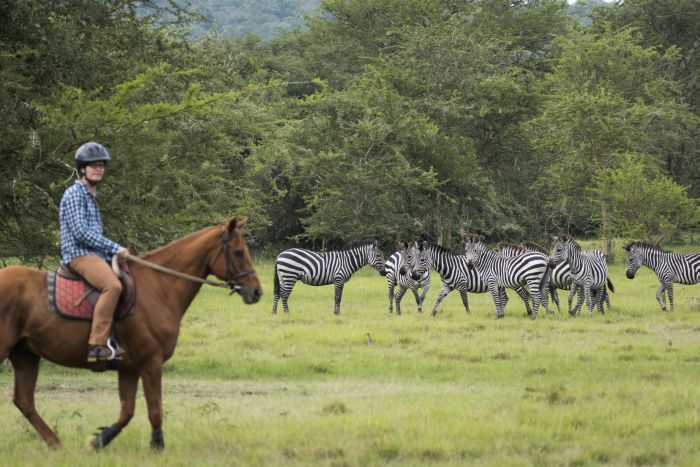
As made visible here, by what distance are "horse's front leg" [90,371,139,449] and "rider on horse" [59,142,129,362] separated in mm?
444

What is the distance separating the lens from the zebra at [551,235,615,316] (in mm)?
22750

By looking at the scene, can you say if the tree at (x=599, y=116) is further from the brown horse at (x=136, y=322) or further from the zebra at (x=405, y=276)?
the brown horse at (x=136, y=322)

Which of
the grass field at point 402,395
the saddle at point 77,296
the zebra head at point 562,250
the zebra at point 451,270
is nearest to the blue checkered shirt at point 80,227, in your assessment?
the saddle at point 77,296

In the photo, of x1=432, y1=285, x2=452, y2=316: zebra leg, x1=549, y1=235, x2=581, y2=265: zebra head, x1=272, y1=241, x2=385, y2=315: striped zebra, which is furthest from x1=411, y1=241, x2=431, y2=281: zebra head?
x1=549, y1=235, x2=581, y2=265: zebra head

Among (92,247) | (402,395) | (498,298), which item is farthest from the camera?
(498,298)

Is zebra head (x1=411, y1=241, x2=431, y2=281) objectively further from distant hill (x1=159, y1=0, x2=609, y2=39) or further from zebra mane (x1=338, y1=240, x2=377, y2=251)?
distant hill (x1=159, y1=0, x2=609, y2=39)

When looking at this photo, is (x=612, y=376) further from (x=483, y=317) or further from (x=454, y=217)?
(x=454, y=217)

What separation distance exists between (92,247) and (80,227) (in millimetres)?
218

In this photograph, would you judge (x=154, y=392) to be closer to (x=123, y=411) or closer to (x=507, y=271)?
(x=123, y=411)

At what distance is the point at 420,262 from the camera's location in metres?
23.6

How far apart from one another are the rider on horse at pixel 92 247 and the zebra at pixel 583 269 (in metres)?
15.7

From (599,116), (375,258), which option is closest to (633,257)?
(375,258)

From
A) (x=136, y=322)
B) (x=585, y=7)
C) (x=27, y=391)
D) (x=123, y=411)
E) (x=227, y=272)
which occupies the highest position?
(x=585, y=7)

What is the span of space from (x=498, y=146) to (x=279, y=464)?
146 feet
